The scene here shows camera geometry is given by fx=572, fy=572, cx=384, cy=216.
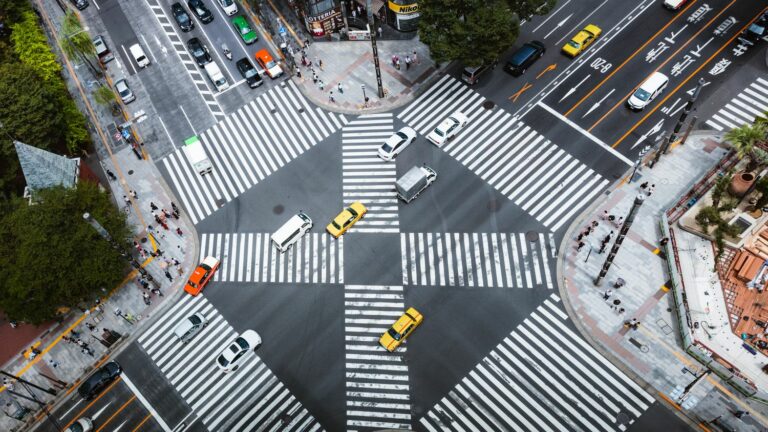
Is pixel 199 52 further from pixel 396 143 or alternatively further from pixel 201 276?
pixel 201 276

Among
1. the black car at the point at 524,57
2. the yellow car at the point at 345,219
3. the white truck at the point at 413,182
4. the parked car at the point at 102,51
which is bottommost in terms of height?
the yellow car at the point at 345,219

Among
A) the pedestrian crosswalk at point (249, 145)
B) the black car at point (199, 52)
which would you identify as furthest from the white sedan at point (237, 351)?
the black car at point (199, 52)

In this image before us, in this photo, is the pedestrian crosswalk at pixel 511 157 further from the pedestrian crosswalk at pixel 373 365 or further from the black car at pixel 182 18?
the black car at pixel 182 18

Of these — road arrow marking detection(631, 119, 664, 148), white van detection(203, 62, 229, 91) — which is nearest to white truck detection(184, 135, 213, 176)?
white van detection(203, 62, 229, 91)

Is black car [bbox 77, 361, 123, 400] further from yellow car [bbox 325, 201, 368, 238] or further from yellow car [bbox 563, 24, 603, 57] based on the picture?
yellow car [bbox 563, 24, 603, 57]

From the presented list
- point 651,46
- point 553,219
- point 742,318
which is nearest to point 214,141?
point 553,219

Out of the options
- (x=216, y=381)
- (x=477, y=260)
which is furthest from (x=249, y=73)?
(x=216, y=381)

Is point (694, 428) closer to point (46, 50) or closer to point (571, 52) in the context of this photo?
point (571, 52)
